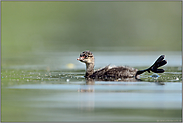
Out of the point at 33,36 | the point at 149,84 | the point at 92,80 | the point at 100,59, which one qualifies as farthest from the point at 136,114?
the point at 33,36

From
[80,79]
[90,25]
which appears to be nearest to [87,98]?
[80,79]

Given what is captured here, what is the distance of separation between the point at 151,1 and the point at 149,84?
32503 mm

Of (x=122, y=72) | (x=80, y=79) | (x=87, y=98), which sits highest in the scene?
(x=122, y=72)

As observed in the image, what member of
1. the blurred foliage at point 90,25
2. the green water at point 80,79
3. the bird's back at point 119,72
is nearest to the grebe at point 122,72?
the bird's back at point 119,72

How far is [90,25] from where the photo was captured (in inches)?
1455

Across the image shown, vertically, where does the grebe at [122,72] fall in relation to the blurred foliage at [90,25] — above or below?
below

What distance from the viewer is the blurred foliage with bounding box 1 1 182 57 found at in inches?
1147

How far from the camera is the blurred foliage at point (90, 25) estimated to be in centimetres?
2912

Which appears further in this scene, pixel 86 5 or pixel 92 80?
pixel 86 5

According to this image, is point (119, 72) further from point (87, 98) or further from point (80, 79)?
point (87, 98)

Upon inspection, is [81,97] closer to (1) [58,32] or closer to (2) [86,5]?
(1) [58,32]

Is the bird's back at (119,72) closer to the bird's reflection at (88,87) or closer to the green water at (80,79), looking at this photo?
the green water at (80,79)

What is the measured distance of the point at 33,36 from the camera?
32.0 meters

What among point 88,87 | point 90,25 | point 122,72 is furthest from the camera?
point 90,25
